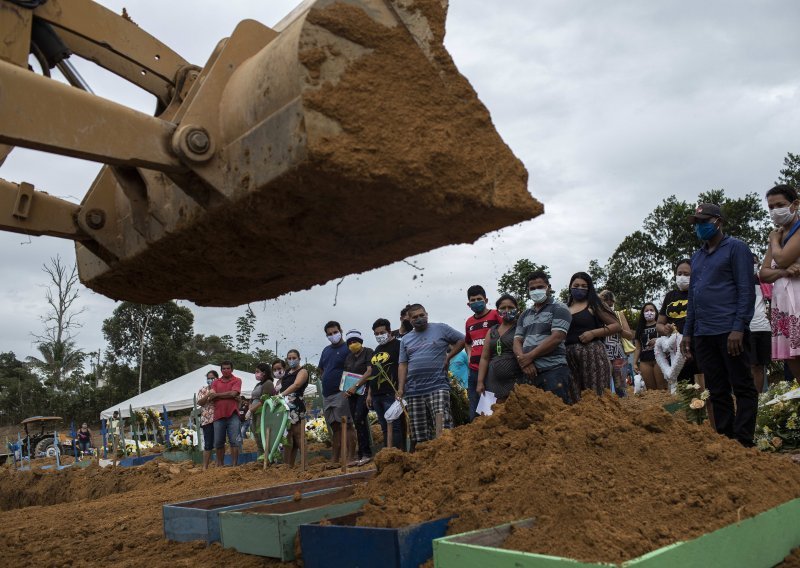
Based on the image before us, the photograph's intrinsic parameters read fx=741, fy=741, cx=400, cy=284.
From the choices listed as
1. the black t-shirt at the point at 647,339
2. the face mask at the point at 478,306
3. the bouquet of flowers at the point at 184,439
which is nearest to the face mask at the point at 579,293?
the face mask at the point at 478,306

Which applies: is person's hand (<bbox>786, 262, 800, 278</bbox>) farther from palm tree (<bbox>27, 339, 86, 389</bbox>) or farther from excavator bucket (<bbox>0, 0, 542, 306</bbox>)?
palm tree (<bbox>27, 339, 86, 389</bbox>)

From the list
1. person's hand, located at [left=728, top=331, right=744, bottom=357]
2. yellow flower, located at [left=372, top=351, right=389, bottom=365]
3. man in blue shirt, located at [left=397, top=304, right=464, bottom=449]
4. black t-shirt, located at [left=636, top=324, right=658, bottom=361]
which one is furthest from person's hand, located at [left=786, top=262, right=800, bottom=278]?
yellow flower, located at [left=372, top=351, right=389, bottom=365]

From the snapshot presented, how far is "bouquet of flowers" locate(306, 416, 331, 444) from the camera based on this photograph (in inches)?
509

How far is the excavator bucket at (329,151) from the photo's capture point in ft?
9.11

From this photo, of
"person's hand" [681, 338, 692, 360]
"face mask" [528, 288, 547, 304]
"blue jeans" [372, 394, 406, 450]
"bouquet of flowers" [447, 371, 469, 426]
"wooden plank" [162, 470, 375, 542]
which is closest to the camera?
"wooden plank" [162, 470, 375, 542]

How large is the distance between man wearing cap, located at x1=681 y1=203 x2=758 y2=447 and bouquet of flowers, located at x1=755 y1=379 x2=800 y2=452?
0.65 meters

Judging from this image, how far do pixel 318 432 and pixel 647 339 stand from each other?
21.0 feet

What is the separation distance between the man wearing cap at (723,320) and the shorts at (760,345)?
1.85m

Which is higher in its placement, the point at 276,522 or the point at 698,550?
the point at 276,522

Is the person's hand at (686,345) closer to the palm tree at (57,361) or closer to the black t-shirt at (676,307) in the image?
the black t-shirt at (676,307)

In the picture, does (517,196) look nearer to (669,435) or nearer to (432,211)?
(432,211)

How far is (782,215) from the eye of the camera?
5.30 m

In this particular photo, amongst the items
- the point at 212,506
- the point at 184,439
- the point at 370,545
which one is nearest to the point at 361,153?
the point at 370,545

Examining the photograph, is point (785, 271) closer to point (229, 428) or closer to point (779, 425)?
point (779, 425)
